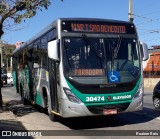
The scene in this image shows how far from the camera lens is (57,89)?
1098cm

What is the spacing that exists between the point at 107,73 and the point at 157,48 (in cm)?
3812

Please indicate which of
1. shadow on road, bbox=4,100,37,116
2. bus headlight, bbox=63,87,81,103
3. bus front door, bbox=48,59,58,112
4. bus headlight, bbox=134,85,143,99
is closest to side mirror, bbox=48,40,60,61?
bus front door, bbox=48,59,58,112

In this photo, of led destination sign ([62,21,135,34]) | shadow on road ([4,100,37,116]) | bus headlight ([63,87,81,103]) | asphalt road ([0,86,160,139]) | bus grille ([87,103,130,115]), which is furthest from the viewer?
shadow on road ([4,100,37,116])

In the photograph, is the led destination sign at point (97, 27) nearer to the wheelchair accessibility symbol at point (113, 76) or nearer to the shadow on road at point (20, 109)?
the wheelchair accessibility symbol at point (113, 76)

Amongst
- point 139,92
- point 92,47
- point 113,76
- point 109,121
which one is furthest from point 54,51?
point 109,121

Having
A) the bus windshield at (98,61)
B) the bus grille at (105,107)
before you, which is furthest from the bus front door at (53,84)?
the bus grille at (105,107)

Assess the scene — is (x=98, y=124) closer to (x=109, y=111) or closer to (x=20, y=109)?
(x=109, y=111)

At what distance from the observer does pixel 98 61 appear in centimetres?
1072

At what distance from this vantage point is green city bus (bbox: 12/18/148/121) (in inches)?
412

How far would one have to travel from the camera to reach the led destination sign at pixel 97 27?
10875 millimetres

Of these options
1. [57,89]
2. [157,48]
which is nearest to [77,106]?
[57,89]

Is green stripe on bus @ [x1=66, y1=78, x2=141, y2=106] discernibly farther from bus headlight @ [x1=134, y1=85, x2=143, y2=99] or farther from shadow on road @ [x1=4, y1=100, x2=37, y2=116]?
shadow on road @ [x1=4, y1=100, x2=37, y2=116]

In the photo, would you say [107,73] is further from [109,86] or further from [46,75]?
[46,75]

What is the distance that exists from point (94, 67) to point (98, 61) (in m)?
0.23
